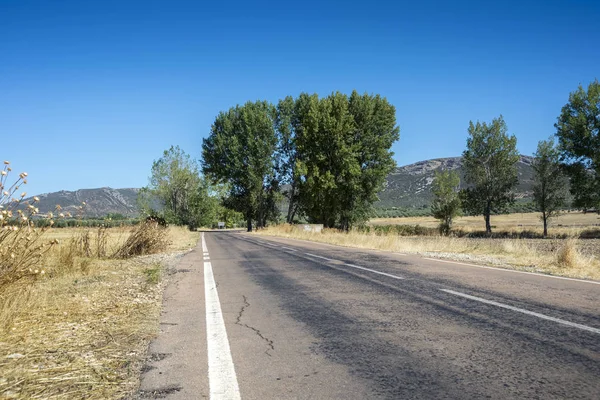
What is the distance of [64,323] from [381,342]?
3.94 metres

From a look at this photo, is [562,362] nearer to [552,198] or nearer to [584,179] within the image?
[584,179]

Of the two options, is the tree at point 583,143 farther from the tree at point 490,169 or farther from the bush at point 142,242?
the bush at point 142,242

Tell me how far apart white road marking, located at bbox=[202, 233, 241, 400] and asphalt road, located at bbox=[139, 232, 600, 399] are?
1cm

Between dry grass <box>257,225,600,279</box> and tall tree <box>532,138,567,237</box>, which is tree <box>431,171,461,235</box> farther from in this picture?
dry grass <box>257,225,600,279</box>

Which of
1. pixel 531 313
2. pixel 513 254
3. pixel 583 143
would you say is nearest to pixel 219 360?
pixel 531 313

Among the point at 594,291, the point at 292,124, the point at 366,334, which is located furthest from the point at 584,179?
the point at 366,334

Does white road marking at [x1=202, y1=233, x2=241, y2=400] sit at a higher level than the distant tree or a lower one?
lower

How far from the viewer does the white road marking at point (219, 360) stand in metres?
3.23

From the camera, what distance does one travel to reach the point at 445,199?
57.2 metres

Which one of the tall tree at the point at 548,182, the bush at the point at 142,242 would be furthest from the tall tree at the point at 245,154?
the bush at the point at 142,242

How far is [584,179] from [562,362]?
4800cm

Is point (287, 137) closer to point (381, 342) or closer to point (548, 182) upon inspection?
point (548, 182)

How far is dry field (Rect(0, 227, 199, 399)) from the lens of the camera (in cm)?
333

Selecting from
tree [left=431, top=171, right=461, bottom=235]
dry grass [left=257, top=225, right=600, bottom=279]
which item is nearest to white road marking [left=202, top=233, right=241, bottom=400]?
dry grass [left=257, top=225, right=600, bottom=279]
